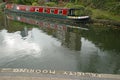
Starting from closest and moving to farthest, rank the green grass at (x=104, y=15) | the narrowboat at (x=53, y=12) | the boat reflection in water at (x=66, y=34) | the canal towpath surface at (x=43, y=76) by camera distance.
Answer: the canal towpath surface at (x=43, y=76)
the boat reflection in water at (x=66, y=34)
the green grass at (x=104, y=15)
the narrowboat at (x=53, y=12)

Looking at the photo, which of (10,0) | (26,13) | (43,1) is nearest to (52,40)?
(26,13)

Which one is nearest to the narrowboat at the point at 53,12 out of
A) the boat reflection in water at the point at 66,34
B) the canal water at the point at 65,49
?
the boat reflection in water at the point at 66,34

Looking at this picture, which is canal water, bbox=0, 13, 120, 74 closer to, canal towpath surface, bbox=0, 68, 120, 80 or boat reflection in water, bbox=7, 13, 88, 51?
boat reflection in water, bbox=7, 13, 88, 51

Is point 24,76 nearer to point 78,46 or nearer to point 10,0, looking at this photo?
point 78,46

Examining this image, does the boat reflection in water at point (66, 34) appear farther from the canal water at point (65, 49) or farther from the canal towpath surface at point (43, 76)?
the canal towpath surface at point (43, 76)

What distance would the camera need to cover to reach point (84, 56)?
529 inches

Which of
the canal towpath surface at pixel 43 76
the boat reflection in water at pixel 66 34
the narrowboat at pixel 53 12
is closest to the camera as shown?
the canal towpath surface at pixel 43 76

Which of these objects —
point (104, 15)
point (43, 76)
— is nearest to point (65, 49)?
point (43, 76)

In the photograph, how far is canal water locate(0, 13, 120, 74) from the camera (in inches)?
464

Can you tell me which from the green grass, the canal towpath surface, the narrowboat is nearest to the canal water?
the green grass

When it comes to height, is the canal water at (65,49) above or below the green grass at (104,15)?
below

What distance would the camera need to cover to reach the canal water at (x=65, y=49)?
11773 millimetres

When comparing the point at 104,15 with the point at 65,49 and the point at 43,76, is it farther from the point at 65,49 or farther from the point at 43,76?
the point at 43,76

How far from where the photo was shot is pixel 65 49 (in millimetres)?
15016
